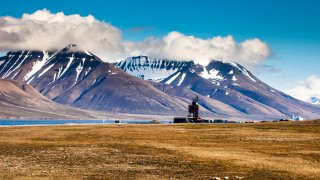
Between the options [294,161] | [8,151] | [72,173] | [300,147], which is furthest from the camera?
[300,147]

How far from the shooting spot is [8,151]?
67688 millimetres

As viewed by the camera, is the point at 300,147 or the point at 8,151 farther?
the point at 300,147

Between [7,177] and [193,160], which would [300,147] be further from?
[7,177]

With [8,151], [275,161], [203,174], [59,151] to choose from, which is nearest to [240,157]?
[275,161]

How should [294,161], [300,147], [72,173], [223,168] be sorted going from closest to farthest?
[72,173], [223,168], [294,161], [300,147]

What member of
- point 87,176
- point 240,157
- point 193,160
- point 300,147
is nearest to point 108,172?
point 87,176

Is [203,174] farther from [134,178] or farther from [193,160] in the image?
[193,160]

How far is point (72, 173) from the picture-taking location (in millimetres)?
45781

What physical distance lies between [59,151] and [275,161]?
93.3 ft

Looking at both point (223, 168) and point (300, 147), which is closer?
point (223, 168)

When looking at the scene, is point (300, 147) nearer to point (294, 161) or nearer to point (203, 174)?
point (294, 161)

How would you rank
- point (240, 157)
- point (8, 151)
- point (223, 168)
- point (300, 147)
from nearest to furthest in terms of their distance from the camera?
point (223, 168) → point (240, 157) → point (8, 151) → point (300, 147)

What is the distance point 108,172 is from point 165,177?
6024 mm

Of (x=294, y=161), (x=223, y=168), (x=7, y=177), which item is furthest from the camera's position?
(x=294, y=161)
